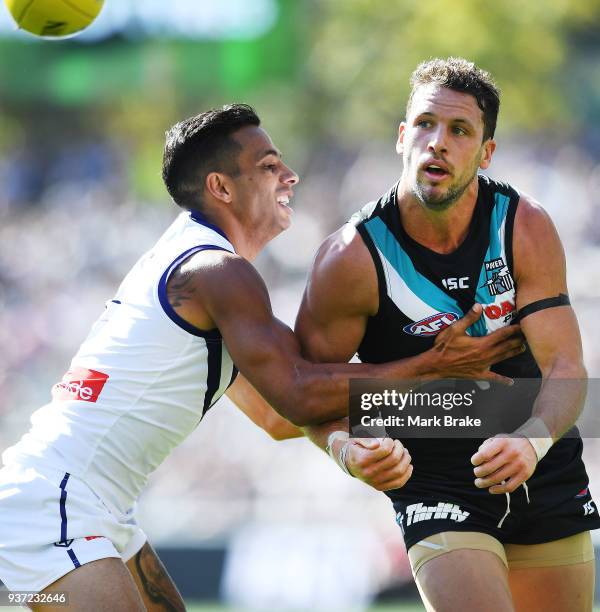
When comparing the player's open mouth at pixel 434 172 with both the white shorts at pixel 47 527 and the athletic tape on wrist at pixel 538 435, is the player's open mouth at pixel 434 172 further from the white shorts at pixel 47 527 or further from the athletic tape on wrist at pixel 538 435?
the white shorts at pixel 47 527

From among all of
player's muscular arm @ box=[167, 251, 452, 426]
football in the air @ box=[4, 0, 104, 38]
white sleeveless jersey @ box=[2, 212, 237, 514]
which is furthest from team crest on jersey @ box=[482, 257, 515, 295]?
football in the air @ box=[4, 0, 104, 38]

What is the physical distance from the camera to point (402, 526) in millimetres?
4859

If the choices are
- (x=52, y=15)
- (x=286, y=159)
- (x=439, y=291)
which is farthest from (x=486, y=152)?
(x=286, y=159)

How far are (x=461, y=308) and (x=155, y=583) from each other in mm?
1880

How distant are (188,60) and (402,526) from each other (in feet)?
45.1

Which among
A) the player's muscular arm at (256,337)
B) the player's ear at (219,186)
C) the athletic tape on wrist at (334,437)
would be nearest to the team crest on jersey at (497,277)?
the player's muscular arm at (256,337)

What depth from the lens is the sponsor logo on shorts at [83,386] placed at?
462 cm

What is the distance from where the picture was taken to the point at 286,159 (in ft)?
53.1

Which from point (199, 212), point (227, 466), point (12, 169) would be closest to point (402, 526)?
point (199, 212)

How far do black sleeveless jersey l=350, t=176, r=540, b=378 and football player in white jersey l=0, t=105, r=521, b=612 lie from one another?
0.12 meters

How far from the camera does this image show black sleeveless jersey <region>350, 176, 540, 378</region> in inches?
190

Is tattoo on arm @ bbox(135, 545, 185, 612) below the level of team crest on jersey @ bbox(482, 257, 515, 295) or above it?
below

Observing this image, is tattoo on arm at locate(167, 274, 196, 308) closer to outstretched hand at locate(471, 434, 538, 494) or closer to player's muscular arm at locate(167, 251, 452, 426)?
player's muscular arm at locate(167, 251, 452, 426)

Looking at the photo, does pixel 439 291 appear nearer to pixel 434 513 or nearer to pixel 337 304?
pixel 337 304
